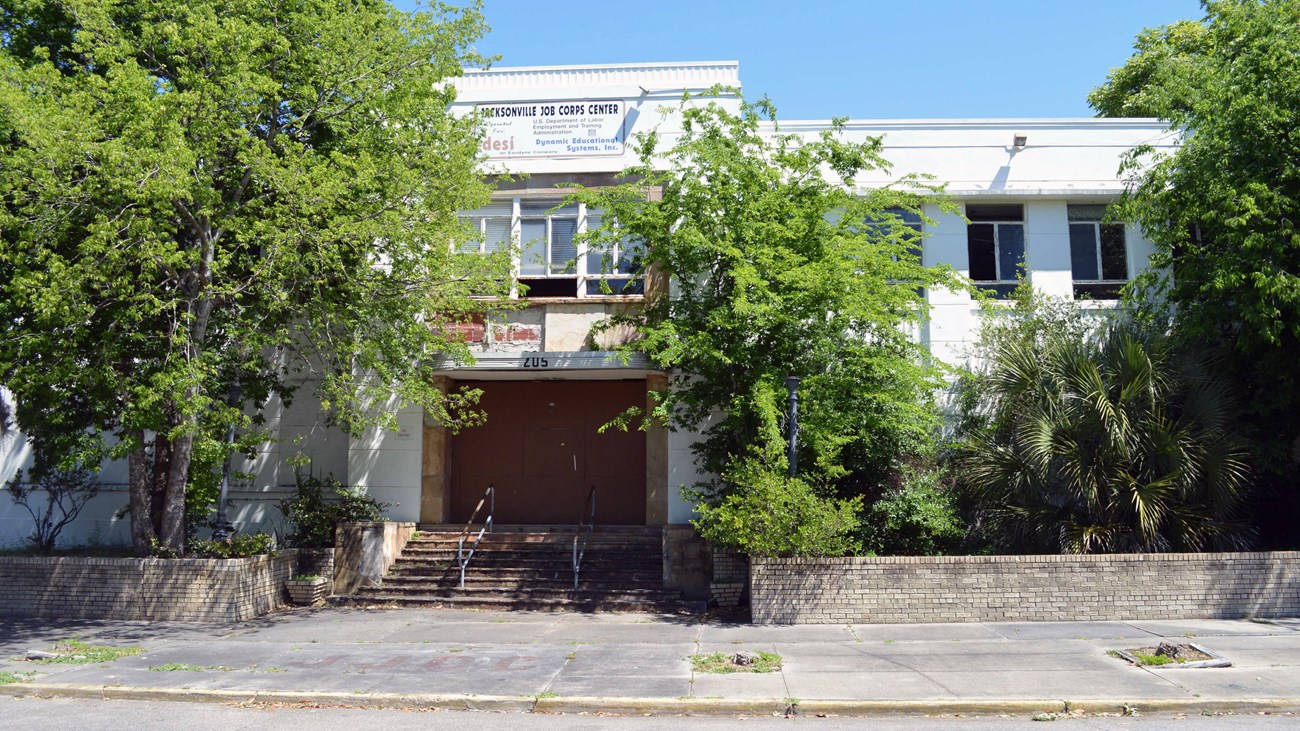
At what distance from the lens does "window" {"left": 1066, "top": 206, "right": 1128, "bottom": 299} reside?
17.6m

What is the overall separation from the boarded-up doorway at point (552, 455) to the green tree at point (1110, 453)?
6.70 m

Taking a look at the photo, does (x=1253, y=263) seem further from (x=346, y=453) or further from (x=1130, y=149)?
(x=346, y=453)

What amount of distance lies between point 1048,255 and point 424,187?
38.6 feet

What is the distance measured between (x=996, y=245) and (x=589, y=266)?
26.0 ft

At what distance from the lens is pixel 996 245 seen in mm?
17875

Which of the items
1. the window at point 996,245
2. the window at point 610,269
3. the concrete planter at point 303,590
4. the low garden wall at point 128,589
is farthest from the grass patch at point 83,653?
the window at point 996,245

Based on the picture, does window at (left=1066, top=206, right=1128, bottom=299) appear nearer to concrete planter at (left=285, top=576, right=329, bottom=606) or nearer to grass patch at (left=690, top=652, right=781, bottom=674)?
grass patch at (left=690, top=652, right=781, bottom=674)

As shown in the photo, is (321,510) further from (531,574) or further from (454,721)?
(454,721)

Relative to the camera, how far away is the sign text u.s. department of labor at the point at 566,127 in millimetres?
17750

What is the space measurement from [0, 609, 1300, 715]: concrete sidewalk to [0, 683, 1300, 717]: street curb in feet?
0.04

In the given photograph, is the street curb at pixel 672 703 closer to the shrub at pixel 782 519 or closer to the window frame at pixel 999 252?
the shrub at pixel 782 519

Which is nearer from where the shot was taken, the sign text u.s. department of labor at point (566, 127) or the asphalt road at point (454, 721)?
the asphalt road at point (454, 721)

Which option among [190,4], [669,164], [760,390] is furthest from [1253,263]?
[190,4]

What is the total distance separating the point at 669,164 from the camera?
17.2 meters
